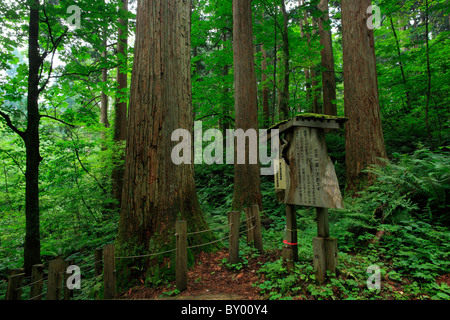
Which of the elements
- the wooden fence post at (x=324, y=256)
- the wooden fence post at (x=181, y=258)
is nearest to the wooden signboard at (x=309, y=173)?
the wooden fence post at (x=324, y=256)

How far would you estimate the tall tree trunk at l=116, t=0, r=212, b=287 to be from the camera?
370 cm

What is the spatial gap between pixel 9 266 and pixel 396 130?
1363cm

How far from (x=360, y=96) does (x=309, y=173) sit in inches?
147

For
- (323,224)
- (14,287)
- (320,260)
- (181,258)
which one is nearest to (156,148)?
(181,258)

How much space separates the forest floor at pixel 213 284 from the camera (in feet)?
10.2

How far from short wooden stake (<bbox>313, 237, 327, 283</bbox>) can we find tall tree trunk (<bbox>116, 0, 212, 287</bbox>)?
2.09 metres

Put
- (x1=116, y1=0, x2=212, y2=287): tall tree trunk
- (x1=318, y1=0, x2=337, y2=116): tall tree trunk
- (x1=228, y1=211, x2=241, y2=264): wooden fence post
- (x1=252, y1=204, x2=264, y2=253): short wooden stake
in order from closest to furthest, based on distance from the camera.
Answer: (x1=116, y1=0, x2=212, y2=287): tall tree trunk < (x1=228, y1=211, x2=241, y2=264): wooden fence post < (x1=252, y1=204, x2=264, y2=253): short wooden stake < (x1=318, y1=0, x2=337, y2=116): tall tree trunk

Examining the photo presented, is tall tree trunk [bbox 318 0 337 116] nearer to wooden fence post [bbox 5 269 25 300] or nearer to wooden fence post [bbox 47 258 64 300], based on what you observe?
wooden fence post [bbox 47 258 64 300]

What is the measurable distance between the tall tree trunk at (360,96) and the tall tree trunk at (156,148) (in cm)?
417

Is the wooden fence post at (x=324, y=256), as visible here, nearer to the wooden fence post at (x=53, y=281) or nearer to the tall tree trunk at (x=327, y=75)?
the wooden fence post at (x=53, y=281)

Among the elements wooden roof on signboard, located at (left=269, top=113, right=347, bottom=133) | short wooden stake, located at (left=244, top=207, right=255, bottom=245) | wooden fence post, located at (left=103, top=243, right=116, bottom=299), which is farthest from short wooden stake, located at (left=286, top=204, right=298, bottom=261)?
wooden fence post, located at (left=103, top=243, right=116, bottom=299)

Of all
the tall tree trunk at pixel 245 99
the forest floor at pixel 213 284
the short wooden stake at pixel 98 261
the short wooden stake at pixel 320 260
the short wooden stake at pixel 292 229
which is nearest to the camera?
the short wooden stake at pixel 320 260
